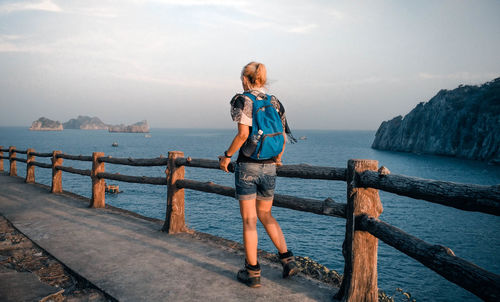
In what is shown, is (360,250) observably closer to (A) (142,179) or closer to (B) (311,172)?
(B) (311,172)

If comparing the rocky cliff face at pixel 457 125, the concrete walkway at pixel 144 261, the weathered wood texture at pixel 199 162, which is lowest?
the concrete walkway at pixel 144 261

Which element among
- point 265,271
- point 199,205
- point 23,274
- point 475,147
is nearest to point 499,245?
point 199,205

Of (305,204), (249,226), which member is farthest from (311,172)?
(249,226)

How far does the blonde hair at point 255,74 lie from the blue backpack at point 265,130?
6.5 inches

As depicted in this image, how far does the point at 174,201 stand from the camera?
5.42m

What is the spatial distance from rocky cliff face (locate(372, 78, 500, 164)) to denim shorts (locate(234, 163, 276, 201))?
84630 millimetres

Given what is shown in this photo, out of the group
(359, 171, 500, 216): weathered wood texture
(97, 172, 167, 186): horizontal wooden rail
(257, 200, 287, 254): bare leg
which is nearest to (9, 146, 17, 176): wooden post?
(97, 172, 167, 186): horizontal wooden rail

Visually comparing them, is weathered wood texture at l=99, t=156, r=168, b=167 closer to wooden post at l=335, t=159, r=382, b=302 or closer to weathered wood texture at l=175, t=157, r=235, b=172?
weathered wood texture at l=175, t=157, r=235, b=172

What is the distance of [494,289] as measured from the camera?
5.89 ft

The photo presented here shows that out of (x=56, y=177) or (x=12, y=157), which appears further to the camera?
(x=12, y=157)

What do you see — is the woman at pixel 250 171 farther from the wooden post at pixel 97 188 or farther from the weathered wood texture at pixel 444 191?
the wooden post at pixel 97 188

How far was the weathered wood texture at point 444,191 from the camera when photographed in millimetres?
1945

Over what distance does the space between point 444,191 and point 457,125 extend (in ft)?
328

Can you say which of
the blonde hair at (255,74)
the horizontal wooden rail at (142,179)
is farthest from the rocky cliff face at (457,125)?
the blonde hair at (255,74)
